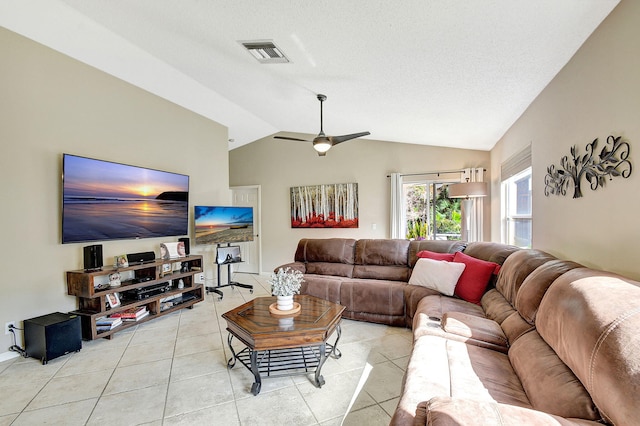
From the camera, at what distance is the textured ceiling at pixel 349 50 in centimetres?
180

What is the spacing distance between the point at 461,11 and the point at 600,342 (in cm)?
175

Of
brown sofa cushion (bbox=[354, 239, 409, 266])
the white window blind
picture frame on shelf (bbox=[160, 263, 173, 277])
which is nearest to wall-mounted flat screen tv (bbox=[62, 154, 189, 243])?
picture frame on shelf (bbox=[160, 263, 173, 277])

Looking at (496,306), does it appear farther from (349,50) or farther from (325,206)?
(325,206)

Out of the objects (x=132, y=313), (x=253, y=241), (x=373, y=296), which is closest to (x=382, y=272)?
(x=373, y=296)

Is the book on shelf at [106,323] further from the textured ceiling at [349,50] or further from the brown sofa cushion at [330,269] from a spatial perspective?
the textured ceiling at [349,50]

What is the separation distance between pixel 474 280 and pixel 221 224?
12.3 feet

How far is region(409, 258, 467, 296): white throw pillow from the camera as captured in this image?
117 inches

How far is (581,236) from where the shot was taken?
6.44 ft

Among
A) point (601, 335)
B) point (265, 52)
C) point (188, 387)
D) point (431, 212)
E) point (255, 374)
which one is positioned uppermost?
point (265, 52)

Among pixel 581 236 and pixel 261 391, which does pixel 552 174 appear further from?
pixel 261 391

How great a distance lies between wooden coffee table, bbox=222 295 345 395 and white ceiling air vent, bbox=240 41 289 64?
91.1 inches

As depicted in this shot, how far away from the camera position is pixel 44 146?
9.61 feet

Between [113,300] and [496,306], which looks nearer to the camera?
[496,306]

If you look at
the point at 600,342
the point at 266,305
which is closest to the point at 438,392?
the point at 600,342
